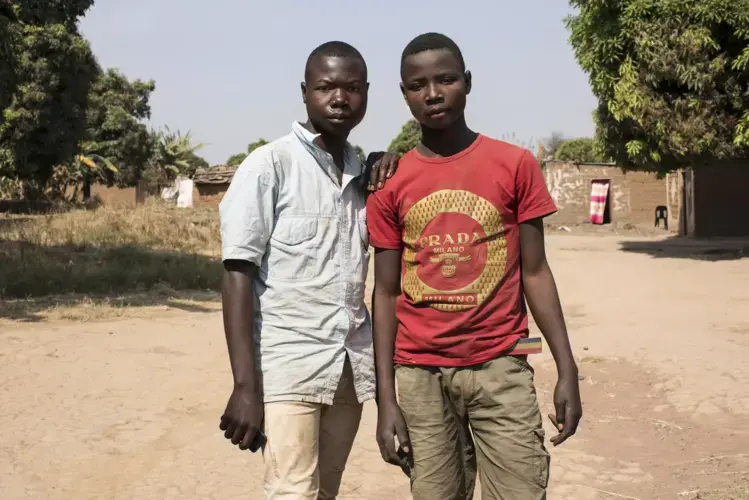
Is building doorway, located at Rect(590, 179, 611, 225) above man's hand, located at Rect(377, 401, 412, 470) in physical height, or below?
above

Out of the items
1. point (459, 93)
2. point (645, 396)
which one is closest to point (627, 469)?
point (645, 396)

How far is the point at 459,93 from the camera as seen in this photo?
252 cm

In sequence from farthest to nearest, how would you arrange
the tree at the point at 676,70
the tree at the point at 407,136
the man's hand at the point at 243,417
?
the tree at the point at 407,136, the tree at the point at 676,70, the man's hand at the point at 243,417

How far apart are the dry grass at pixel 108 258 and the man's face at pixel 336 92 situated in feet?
26.0

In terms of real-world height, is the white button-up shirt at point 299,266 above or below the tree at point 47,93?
below

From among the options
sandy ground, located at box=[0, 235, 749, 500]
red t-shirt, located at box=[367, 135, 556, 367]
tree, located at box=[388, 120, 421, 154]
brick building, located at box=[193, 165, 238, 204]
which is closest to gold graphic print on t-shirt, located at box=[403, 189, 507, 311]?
red t-shirt, located at box=[367, 135, 556, 367]

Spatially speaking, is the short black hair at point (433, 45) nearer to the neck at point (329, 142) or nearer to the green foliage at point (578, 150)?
the neck at point (329, 142)

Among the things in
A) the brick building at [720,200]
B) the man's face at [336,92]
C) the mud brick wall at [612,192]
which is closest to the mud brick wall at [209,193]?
the mud brick wall at [612,192]

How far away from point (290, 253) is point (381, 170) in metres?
0.38

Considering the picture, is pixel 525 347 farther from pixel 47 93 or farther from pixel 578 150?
pixel 578 150

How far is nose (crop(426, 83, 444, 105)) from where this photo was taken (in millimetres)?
2494

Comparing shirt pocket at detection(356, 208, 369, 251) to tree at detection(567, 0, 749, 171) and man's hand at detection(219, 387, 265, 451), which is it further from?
tree at detection(567, 0, 749, 171)

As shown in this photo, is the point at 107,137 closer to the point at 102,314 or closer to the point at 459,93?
the point at 102,314

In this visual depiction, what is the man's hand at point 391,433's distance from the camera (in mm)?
2426
